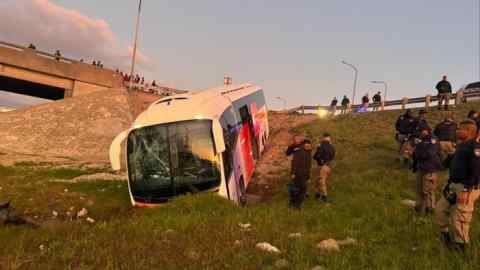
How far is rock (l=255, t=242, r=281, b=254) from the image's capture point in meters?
5.26

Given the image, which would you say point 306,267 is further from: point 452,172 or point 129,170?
point 129,170

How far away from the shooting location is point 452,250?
521 centimetres

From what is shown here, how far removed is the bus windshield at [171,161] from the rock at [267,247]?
4.27 metres

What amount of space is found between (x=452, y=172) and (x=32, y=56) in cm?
3600

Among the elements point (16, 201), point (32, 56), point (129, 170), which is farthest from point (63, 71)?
point (129, 170)

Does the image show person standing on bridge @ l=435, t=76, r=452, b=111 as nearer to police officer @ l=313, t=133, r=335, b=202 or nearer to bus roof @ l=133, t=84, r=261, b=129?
police officer @ l=313, t=133, r=335, b=202

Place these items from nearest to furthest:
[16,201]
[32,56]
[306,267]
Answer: [306,267] → [16,201] → [32,56]

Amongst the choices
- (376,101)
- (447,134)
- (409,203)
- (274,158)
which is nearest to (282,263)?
(409,203)

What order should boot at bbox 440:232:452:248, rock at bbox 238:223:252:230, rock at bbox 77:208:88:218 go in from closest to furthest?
boot at bbox 440:232:452:248, rock at bbox 238:223:252:230, rock at bbox 77:208:88:218

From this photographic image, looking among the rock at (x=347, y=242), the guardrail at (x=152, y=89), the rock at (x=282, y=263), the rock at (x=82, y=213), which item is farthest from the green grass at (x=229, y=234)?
the guardrail at (x=152, y=89)

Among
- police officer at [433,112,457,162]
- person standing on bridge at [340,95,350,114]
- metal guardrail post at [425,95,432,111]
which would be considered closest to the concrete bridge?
person standing on bridge at [340,95,350,114]

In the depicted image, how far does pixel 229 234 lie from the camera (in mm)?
6332

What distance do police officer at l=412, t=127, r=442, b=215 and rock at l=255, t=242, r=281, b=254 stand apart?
4.66 metres

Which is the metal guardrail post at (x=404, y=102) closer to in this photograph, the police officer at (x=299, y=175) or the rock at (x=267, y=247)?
the police officer at (x=299, y=175)
